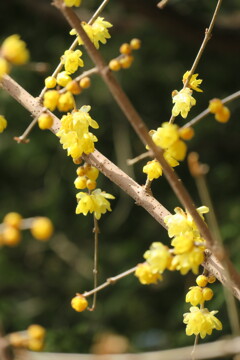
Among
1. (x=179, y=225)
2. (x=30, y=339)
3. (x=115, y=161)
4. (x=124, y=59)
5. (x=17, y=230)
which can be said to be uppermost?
(x=115, y=161)

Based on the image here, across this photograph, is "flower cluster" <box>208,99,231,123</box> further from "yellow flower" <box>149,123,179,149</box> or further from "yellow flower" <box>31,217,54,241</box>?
"yellow flower" <box>31,217,54,241</box>

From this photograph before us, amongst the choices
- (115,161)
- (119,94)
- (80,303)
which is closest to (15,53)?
(119,94)

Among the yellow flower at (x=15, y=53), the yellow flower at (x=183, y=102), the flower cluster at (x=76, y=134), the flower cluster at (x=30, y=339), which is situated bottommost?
the flower cluster at (x=30, y=339)

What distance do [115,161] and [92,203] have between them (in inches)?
87.8

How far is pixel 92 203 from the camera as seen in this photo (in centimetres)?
123

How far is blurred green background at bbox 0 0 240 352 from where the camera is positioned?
10.7 ft

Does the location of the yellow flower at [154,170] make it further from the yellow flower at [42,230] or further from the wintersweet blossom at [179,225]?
the yellow flower at [42,230]

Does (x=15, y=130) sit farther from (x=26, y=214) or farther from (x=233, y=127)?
(x=233, y=127)

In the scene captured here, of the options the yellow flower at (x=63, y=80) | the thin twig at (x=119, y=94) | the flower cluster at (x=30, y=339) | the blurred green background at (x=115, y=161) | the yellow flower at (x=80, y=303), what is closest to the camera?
the flower cluster at (x=30, y=339)

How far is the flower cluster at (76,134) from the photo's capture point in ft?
3.76

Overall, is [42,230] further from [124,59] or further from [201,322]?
[201,322]

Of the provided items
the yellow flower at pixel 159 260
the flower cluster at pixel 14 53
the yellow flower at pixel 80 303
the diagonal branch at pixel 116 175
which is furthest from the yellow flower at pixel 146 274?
the flower cluster at pixel 14 53

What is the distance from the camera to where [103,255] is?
3500 mm

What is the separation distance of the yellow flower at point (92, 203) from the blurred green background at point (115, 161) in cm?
188
